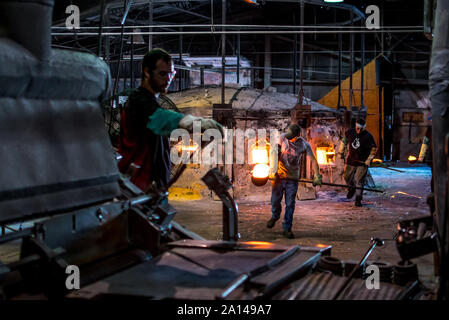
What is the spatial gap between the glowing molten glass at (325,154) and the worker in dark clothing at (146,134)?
36.4 ft

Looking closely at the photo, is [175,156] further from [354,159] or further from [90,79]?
[90,79]

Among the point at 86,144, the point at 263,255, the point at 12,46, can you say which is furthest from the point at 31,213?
the point at 263,255

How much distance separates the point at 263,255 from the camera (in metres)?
3.56

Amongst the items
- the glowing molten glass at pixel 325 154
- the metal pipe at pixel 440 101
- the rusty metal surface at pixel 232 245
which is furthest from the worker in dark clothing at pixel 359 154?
the metal pipe at pixel 440 101

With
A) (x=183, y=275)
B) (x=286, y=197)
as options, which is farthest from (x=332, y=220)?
(x=183, y=275)

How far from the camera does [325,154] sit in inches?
587

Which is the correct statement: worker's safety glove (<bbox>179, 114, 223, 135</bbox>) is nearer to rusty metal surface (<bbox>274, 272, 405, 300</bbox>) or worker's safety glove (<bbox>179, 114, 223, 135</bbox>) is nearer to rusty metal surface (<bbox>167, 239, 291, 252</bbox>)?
rusty metal surface (<bbox>167, 239, 291, 252</bbox>)

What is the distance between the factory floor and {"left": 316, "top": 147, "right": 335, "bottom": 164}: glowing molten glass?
1.04 meters

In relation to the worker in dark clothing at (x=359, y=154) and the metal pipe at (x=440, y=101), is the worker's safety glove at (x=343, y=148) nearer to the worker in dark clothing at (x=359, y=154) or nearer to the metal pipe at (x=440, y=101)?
the worker in dark clothing at (x=359, y=154)

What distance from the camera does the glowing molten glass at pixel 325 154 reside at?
14922 millimetres

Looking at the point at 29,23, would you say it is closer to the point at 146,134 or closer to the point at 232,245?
the point at 146,134

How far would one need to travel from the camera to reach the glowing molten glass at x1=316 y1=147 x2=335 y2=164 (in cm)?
1492

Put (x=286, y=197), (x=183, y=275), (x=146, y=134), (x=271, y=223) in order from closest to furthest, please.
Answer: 1. (x=183, y=275)
2. (x=146, y=134)
3. (x=286, y=197)
4. (x=271, y=223)

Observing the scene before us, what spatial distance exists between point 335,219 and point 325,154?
156 inches
